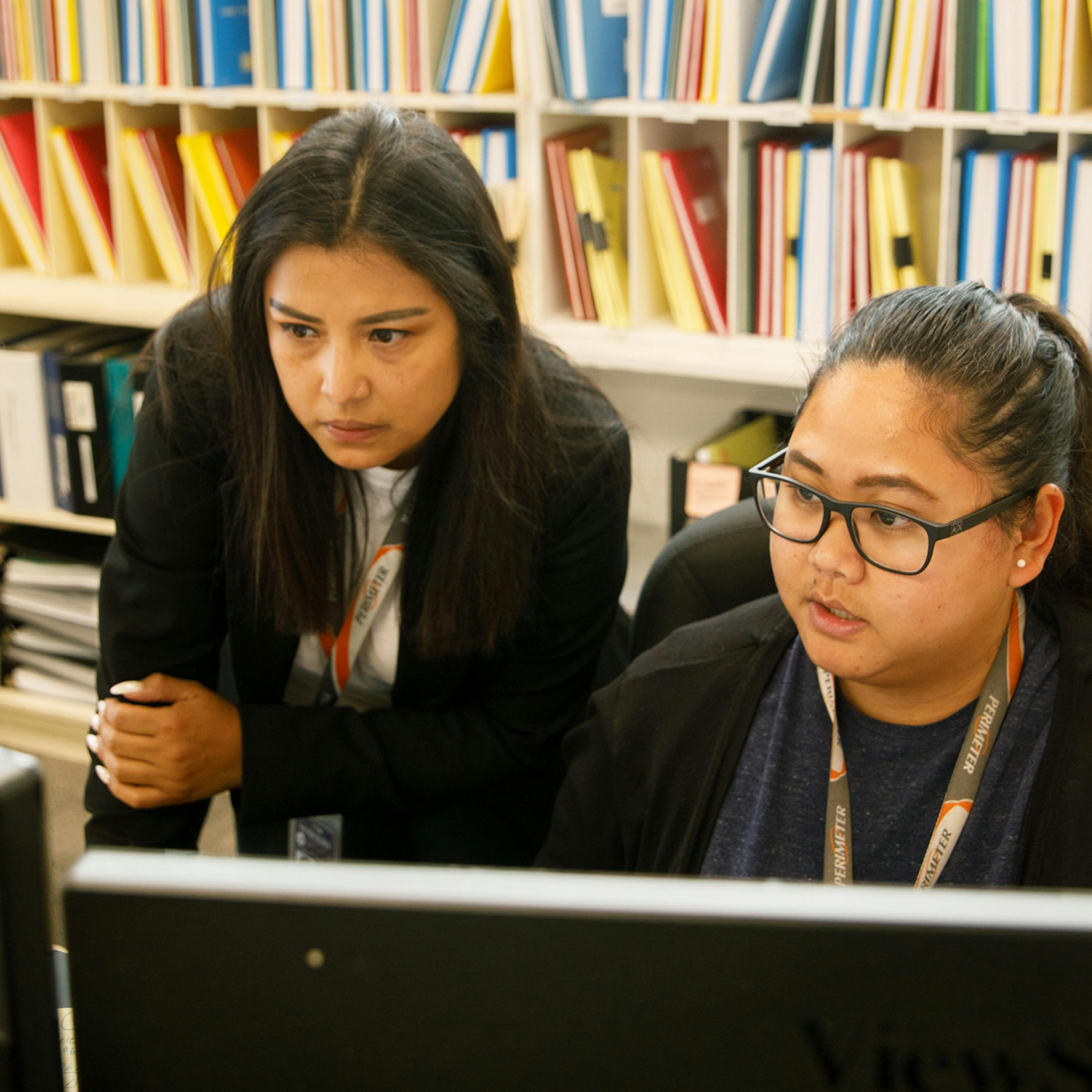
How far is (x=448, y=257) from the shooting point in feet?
4.22

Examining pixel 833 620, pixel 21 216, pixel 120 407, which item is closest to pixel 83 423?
pixel 120 407

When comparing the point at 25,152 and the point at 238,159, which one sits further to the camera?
the point at 25,152

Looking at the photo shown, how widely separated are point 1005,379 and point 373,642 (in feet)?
2.59

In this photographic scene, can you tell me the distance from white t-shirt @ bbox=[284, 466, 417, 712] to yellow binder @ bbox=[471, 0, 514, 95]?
3.99 ft

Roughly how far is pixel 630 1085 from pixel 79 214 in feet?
8.89

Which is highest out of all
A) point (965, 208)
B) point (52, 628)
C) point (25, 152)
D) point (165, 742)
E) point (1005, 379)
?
point (25, 152)

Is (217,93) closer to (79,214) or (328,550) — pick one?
(79,214)

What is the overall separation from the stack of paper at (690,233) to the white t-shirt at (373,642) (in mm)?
1098

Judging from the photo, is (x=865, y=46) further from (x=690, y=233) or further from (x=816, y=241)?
(x=690, y=233)

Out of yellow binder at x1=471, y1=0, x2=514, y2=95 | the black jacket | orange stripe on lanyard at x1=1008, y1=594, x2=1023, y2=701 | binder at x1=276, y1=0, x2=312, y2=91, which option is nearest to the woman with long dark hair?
the black jacket

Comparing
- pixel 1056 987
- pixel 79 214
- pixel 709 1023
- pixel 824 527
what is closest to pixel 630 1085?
pixel 709 1023

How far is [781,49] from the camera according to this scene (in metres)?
2.20

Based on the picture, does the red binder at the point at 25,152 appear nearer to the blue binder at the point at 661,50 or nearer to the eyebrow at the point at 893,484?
the blue binder at the point at 661,50

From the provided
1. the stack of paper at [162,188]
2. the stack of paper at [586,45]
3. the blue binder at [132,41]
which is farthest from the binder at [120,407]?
the stack of paper at [586,45]
